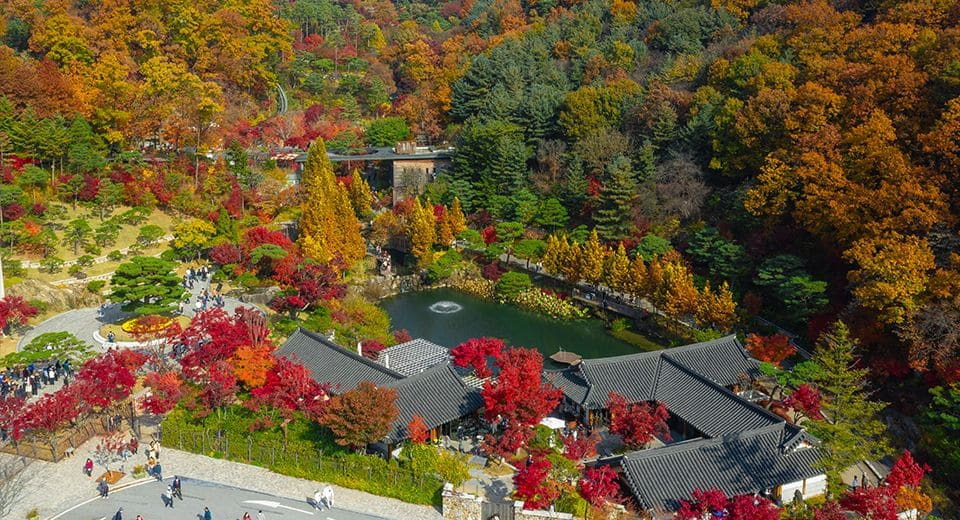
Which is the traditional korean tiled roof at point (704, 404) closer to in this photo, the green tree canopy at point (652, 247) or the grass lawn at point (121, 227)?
the green tree canopy at point (652, 247)

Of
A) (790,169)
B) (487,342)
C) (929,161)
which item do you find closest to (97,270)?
(487,342)

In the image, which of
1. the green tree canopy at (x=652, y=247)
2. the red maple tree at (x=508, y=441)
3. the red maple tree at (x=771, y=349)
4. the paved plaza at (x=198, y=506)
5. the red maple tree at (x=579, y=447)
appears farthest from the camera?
the green tree canopy at (x=652, y=247)

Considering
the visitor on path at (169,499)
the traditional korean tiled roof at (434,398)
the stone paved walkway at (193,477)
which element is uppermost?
the traditional korean tiled roof at (434,398)

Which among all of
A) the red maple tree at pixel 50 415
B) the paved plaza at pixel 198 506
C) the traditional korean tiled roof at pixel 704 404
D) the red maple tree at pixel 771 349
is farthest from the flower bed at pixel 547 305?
the red maple tree at pixel 50 415

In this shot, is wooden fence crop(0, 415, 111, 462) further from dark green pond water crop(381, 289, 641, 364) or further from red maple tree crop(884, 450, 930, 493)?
red maple tree crop(884, 450, 930, 493)

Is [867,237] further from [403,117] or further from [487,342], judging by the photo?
[403,117]

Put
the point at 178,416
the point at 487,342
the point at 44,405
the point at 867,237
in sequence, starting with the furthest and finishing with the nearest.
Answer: the point at 867,237 < the point at 487,342 < the point at 178,416 < the point at 44,405
